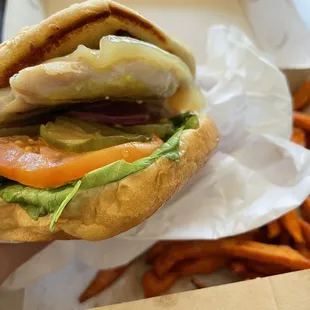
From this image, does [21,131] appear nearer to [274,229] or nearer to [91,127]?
[91,127]

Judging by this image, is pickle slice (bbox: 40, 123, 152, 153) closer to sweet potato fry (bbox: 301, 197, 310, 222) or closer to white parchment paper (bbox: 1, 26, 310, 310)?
white parchment paper (bbox: 1, 26, 310, 310)

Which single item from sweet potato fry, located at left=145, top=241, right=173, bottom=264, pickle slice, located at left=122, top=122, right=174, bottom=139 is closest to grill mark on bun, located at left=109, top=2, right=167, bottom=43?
pickle slice, located at left=122, top=122, right=174, bottom=139

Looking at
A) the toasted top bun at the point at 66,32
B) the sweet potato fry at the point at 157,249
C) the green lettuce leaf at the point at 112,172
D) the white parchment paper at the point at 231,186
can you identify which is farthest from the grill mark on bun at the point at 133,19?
the sweet potato fry at the point at 157,249

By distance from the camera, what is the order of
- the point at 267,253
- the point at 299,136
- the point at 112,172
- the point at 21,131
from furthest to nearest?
1. the point at 299,136
2. the point at 267,253
3. the point at 21,131
4. the point at 112,172

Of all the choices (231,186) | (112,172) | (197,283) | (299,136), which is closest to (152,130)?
(112,172)

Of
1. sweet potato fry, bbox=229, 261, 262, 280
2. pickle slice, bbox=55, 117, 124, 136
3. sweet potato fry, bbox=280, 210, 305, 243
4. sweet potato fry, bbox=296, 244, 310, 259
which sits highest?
pickle slice, bbox=55, 117, 124, 136

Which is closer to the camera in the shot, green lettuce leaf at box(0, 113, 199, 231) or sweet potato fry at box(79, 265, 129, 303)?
green lettuce leaf at box(0, 113, 199, 231)

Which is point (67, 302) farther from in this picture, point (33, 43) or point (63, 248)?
point (33, 43)
